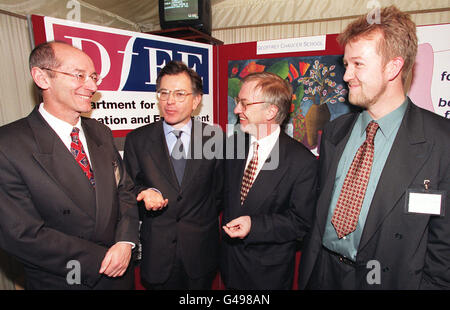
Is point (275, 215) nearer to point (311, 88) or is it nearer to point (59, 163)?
point (59, 163)

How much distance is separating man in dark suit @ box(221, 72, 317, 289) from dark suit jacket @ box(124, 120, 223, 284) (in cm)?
18

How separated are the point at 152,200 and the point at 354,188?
4.00ft

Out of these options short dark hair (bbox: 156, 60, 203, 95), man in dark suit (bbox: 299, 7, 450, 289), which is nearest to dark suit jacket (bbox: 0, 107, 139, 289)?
short dark hair (bbox: 156, 60, 203, 95)

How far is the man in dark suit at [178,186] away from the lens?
1.78 m

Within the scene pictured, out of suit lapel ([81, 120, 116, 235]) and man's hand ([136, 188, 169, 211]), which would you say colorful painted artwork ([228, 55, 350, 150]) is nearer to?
man's hand ([136, 188, 169, 211])

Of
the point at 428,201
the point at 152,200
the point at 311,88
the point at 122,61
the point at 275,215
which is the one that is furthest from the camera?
the point at 311,88

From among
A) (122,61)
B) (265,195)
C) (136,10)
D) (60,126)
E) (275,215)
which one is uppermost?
(136,10)

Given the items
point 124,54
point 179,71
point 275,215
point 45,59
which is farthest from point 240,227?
point 124,54

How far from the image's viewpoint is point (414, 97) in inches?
87.0

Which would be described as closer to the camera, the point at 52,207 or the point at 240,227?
the point at 52,207

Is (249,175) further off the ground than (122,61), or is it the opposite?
(122,61)

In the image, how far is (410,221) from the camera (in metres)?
1.33

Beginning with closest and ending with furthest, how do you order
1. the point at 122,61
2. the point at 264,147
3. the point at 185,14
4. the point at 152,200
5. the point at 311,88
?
the point at 152,200 → the point at 264,147 → the point at 122,61 → the point at 311,88 → the point at 185,14
